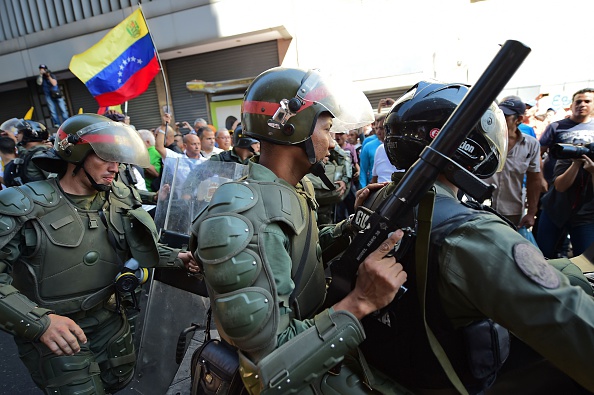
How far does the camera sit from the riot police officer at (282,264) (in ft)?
3.60

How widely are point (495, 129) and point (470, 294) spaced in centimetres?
63

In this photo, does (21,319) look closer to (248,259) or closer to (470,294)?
(248,259)

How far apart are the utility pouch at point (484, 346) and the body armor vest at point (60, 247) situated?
6.06 feet

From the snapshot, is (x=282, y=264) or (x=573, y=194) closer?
(x=282, y=264)

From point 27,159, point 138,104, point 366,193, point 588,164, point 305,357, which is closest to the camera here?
point 305,357

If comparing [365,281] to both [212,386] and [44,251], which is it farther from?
[44,251]

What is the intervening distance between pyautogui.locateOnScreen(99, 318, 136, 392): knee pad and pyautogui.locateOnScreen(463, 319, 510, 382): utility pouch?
2.00 meters

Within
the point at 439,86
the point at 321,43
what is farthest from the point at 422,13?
the point at 439,86

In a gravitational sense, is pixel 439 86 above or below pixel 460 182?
above

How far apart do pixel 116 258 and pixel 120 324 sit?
1.44 feet

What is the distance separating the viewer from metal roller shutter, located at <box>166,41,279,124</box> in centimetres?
1250

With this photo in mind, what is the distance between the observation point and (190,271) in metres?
2.24

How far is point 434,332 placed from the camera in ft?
3.98

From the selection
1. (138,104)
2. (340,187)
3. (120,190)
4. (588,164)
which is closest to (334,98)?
(120,190)
